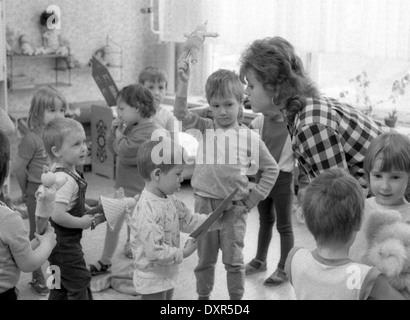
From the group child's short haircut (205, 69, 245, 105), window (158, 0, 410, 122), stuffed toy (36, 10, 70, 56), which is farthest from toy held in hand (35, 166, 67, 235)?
stuffed toy (36, 10, 70, 56)

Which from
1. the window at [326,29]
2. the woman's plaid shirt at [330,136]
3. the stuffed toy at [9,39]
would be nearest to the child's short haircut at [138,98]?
the woman's plaid shirt at [330,136]

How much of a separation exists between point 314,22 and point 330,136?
3004 mm

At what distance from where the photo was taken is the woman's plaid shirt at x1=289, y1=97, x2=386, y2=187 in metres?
1.95

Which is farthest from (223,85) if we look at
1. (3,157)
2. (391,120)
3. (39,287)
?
(391,120)

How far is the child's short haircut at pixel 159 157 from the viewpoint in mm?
2268

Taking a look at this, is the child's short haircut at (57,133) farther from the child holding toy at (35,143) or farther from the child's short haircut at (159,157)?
the child holding toy at (35,143)

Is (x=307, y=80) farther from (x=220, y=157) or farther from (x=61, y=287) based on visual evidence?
(x=61, y=287)

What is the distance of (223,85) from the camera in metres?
2.65

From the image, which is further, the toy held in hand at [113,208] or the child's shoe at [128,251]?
the child's shoe at [128,251]

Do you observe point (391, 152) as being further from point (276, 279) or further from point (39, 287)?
point (39, 287)

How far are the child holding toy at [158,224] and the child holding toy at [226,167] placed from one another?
1.36 ft

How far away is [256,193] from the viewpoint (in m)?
2.76

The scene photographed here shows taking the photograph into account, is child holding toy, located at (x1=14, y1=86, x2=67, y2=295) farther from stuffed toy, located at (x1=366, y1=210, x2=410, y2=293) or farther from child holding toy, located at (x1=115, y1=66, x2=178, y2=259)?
stuffed toy, located at (x1=366, y1=210, x2=410, y2=293)
